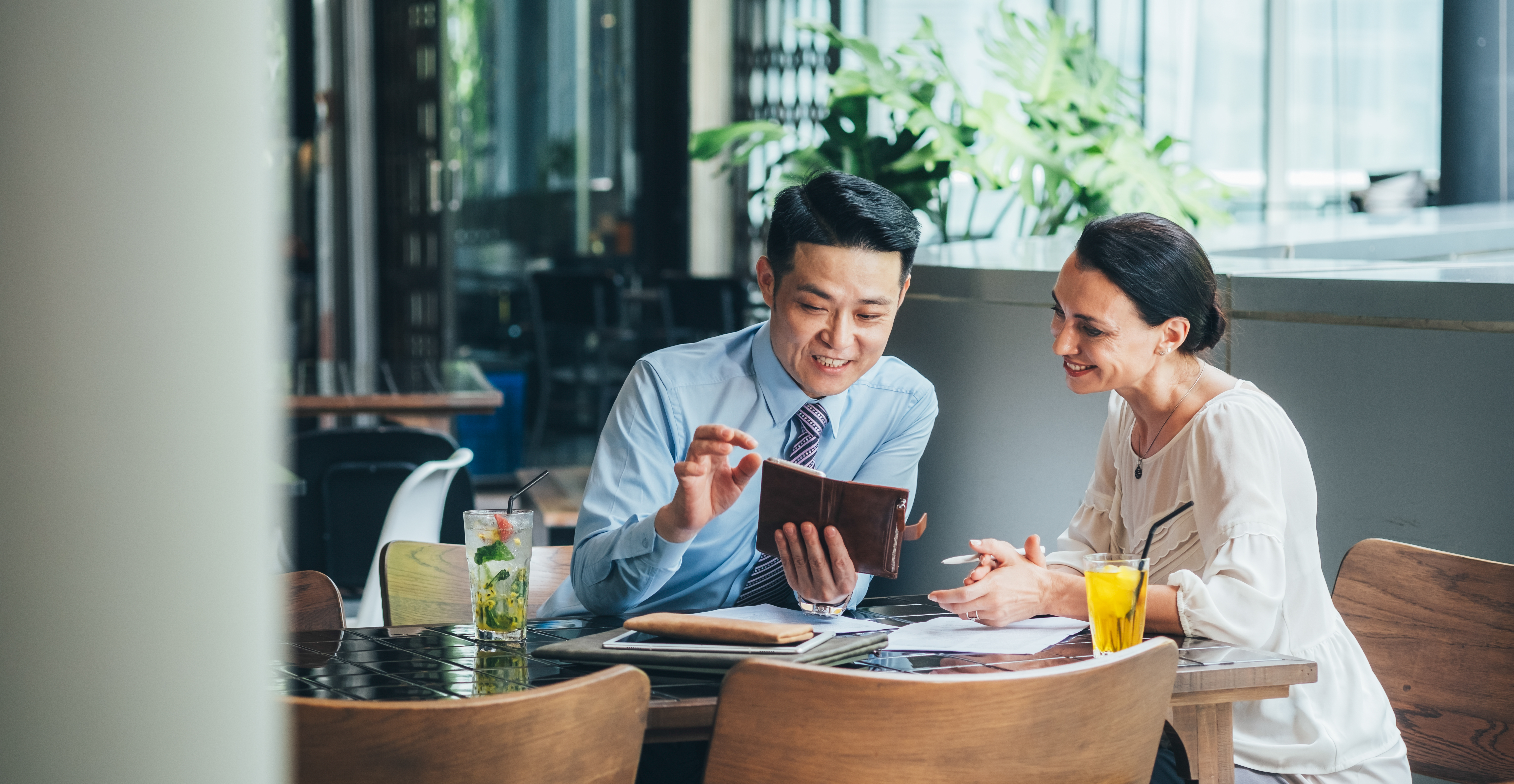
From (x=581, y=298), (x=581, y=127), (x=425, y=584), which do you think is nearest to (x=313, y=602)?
(x=425, y=584)

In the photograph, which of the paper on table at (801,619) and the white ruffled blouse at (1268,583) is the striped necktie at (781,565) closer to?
the paper on table at (801,619)

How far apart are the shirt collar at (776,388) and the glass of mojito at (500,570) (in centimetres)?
54

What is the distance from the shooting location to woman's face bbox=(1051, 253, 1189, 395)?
1737 millimetres

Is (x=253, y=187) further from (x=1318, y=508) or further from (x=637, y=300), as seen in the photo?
(x=637, y=300)

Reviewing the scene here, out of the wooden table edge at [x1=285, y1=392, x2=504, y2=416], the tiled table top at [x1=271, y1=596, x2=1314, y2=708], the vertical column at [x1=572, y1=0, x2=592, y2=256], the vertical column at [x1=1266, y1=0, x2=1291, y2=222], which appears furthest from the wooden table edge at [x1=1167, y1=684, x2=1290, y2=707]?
the vertical column at [x1=1266, y1=0, x2=1291, y2=222]

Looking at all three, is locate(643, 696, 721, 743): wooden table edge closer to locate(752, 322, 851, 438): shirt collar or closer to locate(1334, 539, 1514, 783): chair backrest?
locate(752, 322, 851, 438): shirt collar

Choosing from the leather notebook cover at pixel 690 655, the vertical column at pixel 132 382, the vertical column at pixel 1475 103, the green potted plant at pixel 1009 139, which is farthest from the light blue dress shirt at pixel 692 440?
the vertical column at pixel 1475 103

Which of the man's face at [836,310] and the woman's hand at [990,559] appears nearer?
the woman's hand at [990,559]

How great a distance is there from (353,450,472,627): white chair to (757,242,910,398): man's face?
0.96 meters

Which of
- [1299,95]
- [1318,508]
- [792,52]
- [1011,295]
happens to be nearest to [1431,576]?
[1318,508]

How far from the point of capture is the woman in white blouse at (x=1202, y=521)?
158cm

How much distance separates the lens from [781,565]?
77.0 inches

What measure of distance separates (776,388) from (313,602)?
70cm

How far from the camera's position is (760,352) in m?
1.98
